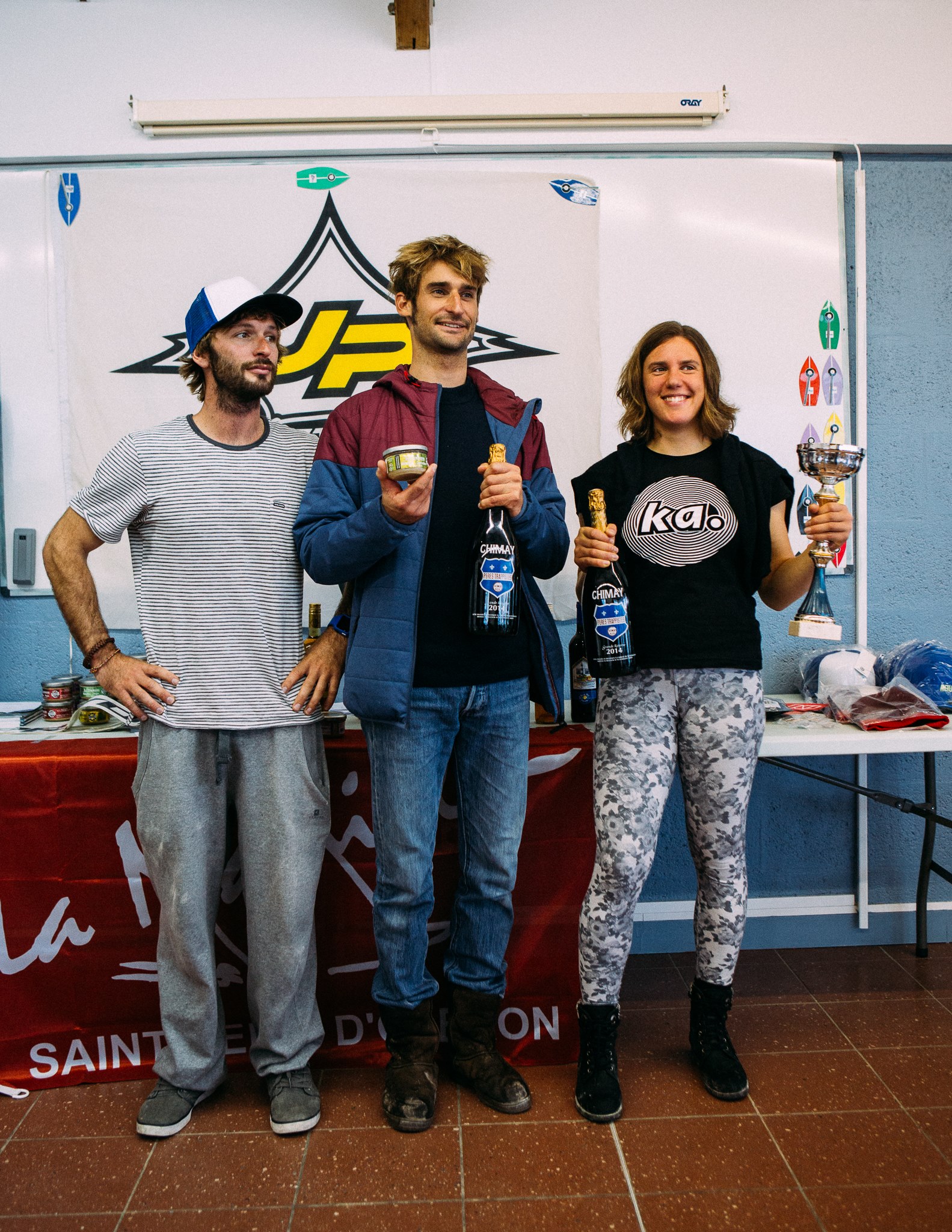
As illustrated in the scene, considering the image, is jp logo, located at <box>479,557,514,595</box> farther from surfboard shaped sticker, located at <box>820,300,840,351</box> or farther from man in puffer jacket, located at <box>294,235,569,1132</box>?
surfboard shaped sticker, located at <box>820,300,840,351</box>

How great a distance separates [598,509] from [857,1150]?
144 centimetres

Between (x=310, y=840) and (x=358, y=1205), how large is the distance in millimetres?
689

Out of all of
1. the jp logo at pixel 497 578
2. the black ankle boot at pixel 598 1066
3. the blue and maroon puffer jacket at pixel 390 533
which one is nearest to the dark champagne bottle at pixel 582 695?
the blue and maroon puffer jacket at pixel 390 533

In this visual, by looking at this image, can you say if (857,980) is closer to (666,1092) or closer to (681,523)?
(666,1092)

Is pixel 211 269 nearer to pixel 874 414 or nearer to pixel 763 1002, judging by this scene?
pixel 874 414

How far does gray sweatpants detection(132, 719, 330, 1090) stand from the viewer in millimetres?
1778

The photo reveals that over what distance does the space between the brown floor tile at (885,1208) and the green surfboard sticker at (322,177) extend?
2856mm

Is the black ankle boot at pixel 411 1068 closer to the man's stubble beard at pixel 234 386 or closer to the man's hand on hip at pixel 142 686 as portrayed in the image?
the man's hand on hip at pixel 142 686

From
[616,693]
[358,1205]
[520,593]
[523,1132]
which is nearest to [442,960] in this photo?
[523,1132]

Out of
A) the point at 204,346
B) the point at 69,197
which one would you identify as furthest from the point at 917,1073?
the point at 69,197

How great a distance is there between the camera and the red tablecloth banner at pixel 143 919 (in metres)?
2.03

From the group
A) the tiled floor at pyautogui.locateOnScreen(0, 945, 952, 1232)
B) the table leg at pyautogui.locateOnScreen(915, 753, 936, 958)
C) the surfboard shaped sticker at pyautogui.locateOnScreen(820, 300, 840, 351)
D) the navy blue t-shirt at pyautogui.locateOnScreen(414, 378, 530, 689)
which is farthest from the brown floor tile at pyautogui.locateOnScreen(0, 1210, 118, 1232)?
the surfboard shaped sticker at pyautogui.locateOnScreen(820, 300, 840, 351)

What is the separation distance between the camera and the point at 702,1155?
68.4 inches

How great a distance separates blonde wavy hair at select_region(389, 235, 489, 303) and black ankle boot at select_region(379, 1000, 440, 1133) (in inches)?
61.8
